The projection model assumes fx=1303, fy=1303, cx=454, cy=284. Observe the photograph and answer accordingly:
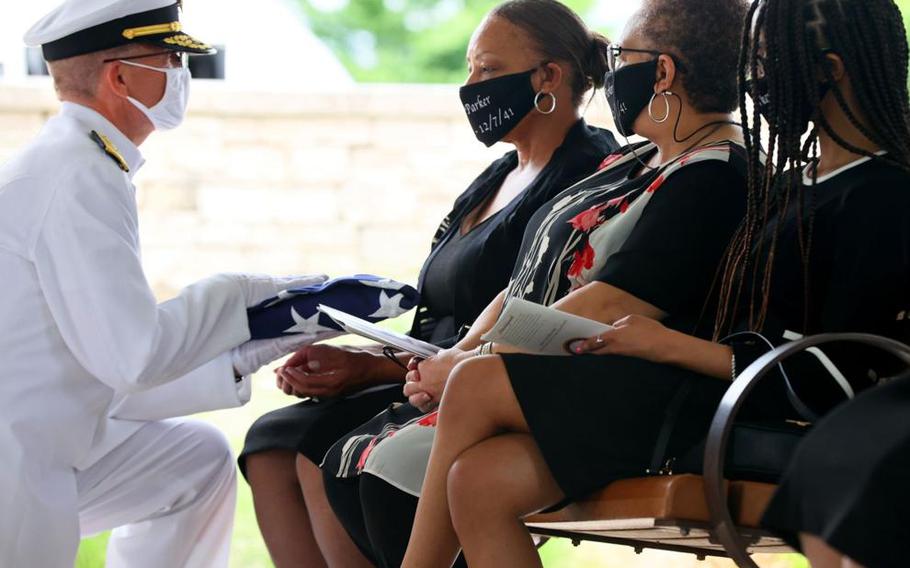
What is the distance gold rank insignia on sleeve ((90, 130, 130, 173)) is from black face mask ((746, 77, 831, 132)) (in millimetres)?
1441

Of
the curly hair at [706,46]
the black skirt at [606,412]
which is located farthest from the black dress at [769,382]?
the curly hair at [706,46]

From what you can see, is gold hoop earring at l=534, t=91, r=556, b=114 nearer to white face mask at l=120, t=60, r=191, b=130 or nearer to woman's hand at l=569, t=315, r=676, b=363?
white face mask at l=120, t=60, r=191, b=130

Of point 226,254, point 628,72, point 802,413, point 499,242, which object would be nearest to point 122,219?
point 499,242

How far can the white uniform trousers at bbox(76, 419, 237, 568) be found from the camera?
3191mm

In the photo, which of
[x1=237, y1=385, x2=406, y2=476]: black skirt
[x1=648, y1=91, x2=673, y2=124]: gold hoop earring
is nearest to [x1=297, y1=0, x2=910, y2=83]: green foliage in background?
[x1=237, y1=385, x2=406, y2=476]: black skirt

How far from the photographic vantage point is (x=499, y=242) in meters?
3.10

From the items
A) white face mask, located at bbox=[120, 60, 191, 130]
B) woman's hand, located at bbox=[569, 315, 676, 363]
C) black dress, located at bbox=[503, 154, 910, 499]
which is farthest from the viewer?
white face mask, located at bbox=[120, 60, 191, 130]

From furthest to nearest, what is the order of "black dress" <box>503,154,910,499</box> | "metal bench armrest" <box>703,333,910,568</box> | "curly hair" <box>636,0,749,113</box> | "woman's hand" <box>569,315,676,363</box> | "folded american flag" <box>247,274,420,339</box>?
"folded american flag" <box>247,274,420,339</box>, "curly hair" <box>636,0,749,113</box>, "woman's hand" <box>569,315,676,363</box>, "black dress" <box>503,154,910,499</box>, "metal bench armrest" <box>703,333,910,568</box>

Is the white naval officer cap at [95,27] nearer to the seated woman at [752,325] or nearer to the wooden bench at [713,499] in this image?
the seated woman at [752,325]

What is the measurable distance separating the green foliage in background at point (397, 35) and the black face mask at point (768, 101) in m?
7.58

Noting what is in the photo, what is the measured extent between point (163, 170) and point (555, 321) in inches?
182

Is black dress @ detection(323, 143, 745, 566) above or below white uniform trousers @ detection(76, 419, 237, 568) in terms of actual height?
above

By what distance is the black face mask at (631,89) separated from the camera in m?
2.64

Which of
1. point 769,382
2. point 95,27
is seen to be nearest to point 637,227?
point 769,382
